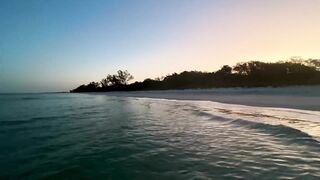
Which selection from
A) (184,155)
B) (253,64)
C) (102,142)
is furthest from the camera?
(253,64)

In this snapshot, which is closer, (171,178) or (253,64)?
(171,178)

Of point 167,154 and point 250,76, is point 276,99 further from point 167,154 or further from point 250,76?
point 250,76

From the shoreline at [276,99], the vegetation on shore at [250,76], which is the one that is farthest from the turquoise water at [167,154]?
the vegetation on shore at [250,76]

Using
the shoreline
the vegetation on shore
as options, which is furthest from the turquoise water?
the vegetation on shore

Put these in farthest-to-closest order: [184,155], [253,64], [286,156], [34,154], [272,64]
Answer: [253,64], [272,64], [34,154], [184,155], [286,156]

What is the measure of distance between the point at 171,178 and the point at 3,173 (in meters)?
4.47

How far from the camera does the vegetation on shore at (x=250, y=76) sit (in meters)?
66.9

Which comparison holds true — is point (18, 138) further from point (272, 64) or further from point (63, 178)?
point (272, 64)

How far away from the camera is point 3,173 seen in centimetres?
806

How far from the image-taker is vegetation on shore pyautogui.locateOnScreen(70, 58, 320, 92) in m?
66.9

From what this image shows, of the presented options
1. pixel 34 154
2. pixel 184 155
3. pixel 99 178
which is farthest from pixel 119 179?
pixel 34 154

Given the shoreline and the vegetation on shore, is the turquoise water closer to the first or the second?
the shoreline

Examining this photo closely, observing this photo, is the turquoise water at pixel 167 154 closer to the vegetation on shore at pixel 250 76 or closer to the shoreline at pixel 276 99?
the shoreline at pixel 276 99

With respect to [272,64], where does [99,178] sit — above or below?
below
